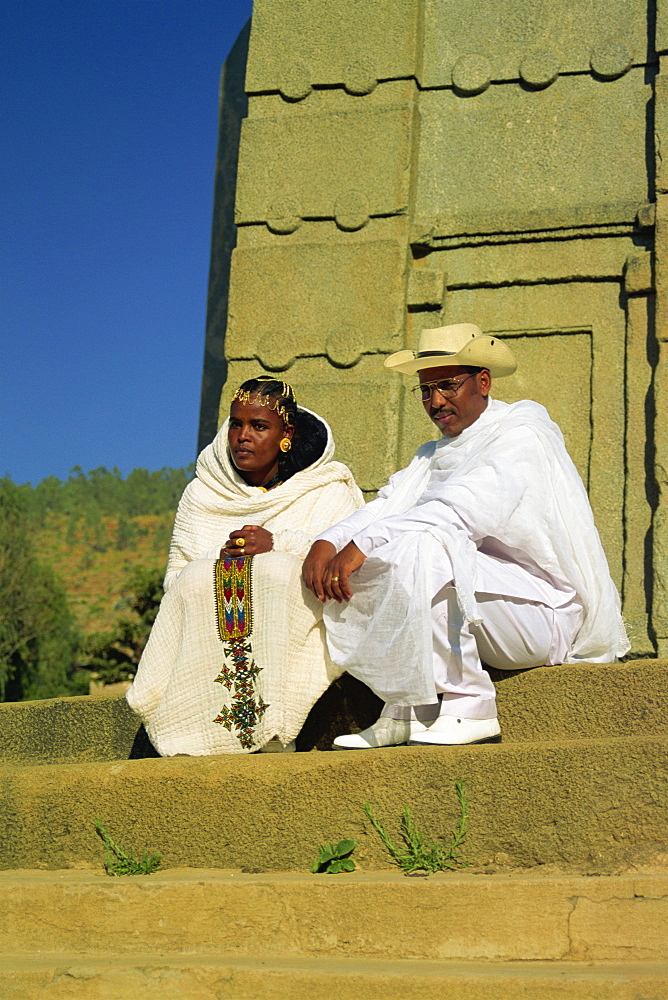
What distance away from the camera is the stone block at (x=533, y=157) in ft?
22.1

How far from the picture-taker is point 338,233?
279 inches

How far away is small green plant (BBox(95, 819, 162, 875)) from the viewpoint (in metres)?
3.90

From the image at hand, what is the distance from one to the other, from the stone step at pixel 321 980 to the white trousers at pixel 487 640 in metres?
1.12

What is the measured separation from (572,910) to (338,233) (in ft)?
15.6

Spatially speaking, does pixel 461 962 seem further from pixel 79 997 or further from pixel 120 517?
pixel 120 517

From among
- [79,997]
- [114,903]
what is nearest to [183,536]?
[114,903]

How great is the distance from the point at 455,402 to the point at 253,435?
90 cm

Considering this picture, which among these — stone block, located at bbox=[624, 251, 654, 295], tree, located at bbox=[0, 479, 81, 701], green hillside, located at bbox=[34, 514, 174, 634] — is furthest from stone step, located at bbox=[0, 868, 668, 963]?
green hillside, located at bbox=[34, 514, 174, 634]

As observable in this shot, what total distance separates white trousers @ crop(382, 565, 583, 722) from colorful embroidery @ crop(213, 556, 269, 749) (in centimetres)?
54

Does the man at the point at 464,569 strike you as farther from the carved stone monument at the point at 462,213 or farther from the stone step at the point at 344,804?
the carved stone monument at the point at 462,213

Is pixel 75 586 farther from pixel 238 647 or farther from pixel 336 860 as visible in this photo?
pixel 336 860

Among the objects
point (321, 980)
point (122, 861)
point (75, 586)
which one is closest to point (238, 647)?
point (122, 861)

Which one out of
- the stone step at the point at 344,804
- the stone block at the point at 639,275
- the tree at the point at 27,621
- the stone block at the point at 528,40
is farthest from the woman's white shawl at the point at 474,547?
the tree at the point at 27,621

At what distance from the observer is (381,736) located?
4.20m
